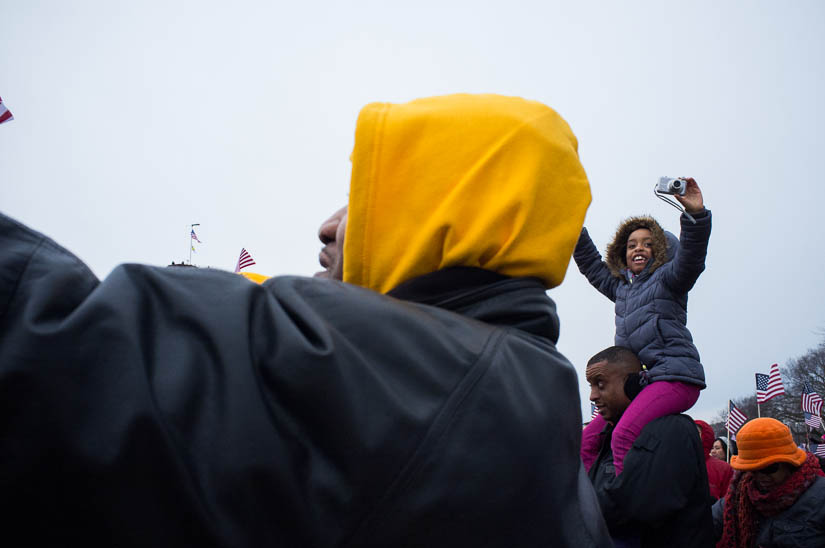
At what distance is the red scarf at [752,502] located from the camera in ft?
15.9

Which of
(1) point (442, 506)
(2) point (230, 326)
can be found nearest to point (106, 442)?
(2) point (230, 326)

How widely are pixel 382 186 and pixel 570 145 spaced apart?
464 millimetres

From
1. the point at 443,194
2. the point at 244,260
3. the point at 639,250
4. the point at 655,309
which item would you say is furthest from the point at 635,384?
the point at 244,260

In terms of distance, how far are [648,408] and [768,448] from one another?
1489 mm

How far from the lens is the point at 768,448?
4902 mm

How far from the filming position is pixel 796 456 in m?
4.93

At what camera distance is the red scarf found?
484 cm

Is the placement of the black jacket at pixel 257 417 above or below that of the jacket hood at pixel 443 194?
below

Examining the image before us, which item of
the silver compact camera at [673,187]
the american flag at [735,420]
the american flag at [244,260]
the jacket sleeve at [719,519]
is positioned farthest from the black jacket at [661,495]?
the american flag at [735,420]

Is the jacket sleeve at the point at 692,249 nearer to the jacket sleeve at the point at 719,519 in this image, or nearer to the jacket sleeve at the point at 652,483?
the jacket sleeve at the point at 652,483

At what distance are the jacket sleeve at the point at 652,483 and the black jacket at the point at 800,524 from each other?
57.3 inches

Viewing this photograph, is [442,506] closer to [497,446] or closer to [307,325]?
[497,446]

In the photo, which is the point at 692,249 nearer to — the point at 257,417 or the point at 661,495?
the point at 661,495

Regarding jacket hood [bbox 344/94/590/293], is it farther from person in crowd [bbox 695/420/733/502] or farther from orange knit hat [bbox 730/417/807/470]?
person in crowd [bbox 695/420/733/502]
